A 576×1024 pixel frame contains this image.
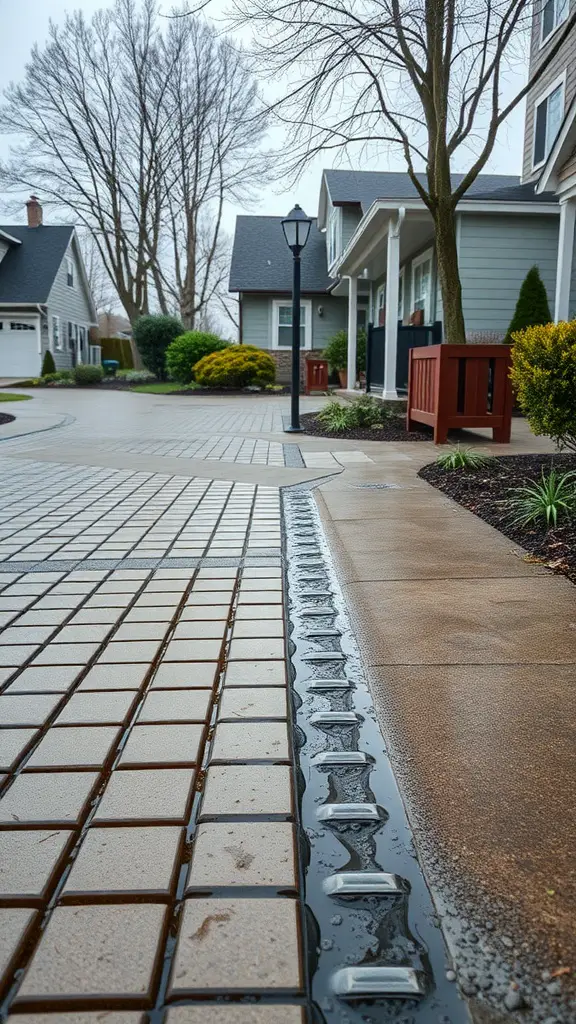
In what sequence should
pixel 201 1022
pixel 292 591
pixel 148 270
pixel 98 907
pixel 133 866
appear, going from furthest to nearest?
pixel 148 270, pixel 292 591, pixel 133 866, pixel 98 907, pixel 201 1022

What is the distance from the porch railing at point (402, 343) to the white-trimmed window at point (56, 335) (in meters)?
20.4

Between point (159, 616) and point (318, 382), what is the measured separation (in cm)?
1864

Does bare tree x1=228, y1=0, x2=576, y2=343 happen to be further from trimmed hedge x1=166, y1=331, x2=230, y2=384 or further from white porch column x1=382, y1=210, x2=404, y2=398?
trimmed hedge x1=166, y1=331, x2=230, y2=384

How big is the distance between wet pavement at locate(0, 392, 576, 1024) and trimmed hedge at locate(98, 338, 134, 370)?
3467cm

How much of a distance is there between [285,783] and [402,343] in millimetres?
12124

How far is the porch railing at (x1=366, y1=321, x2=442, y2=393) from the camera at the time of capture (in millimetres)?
13039

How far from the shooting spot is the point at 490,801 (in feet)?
5.92

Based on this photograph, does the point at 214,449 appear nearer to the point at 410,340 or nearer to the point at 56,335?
the point at 410,340

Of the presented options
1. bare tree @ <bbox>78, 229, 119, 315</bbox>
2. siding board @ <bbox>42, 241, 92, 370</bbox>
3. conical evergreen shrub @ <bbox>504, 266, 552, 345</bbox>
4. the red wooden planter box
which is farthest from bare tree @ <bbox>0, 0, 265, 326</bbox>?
the red wooden planter box

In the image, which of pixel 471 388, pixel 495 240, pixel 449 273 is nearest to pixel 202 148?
pixel 495 240

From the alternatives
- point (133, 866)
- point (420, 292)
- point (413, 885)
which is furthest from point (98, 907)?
point (420, 292)

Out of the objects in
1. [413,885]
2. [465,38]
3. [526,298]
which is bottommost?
Result: [413,885]

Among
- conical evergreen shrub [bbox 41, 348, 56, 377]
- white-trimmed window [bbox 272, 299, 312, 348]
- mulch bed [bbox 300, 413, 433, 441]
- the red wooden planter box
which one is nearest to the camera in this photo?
the red wooden planter box

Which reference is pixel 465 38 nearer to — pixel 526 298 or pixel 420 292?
pixel 526 298
